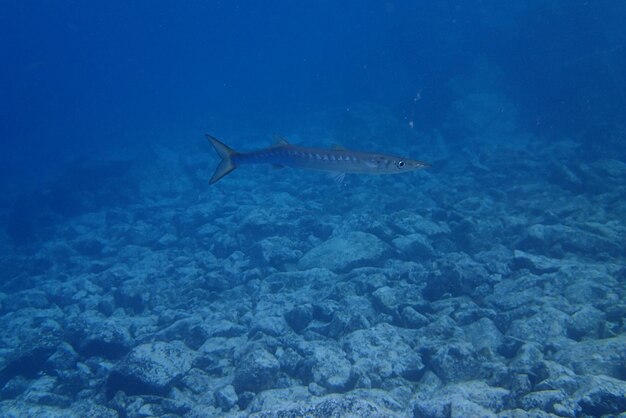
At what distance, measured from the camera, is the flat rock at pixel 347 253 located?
34.6 ft

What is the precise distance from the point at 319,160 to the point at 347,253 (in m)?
4.65

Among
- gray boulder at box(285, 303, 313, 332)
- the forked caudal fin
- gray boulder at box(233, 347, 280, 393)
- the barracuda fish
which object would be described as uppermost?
the forked caudal fin

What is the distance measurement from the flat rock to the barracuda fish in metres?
4.15

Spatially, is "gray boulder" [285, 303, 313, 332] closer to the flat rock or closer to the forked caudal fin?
the flat rock

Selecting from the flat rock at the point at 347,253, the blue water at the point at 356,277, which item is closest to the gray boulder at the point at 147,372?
the blue water at the point at 356,277

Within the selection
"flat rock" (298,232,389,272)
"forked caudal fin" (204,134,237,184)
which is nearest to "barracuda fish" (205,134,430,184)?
"forked caudal fin" (204,134,237,184)

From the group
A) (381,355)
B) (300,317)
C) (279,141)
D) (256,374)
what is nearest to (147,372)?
(256,374)

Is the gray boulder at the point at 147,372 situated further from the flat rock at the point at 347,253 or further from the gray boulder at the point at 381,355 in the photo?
the flat rock at the point at 347,253

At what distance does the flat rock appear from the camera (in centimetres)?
1054

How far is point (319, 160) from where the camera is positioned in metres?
6.85

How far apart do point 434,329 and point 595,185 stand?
1080cm

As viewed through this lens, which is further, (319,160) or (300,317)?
(300,317)

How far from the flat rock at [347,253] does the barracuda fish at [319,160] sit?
13.6ft

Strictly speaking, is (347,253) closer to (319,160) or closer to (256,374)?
(319,160)
